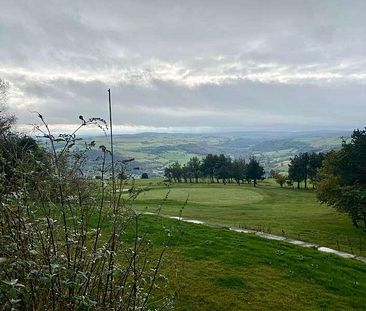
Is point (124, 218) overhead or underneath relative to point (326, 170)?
overhead

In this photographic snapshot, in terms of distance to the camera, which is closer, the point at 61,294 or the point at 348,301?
the point at 61,294

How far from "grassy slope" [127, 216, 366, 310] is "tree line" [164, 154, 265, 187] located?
79.4 meters

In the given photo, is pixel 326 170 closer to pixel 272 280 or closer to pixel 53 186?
pixel 272 280

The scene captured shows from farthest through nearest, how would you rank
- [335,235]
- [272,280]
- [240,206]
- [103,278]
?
[240,206] < [335,235] < [272,280] < [103,278]

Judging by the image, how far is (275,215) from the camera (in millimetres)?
44312

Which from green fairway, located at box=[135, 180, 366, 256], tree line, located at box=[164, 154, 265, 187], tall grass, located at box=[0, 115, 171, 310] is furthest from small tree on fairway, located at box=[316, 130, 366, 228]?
tree line, located at box=[164, 154, 265, 187]

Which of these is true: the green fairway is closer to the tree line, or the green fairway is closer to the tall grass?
the tall grass

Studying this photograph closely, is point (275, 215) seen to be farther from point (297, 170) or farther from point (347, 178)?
point (297, 170)

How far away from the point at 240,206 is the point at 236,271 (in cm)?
3594

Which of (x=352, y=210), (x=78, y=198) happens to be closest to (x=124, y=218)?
(x=78, y=198)

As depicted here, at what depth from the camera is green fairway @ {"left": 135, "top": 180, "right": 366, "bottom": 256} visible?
30.6m

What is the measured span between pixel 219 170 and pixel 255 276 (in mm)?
93483

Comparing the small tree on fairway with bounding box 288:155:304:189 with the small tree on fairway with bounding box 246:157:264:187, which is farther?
the small tree on fairway with bounding box 246:157:264:187

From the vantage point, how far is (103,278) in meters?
4.99
